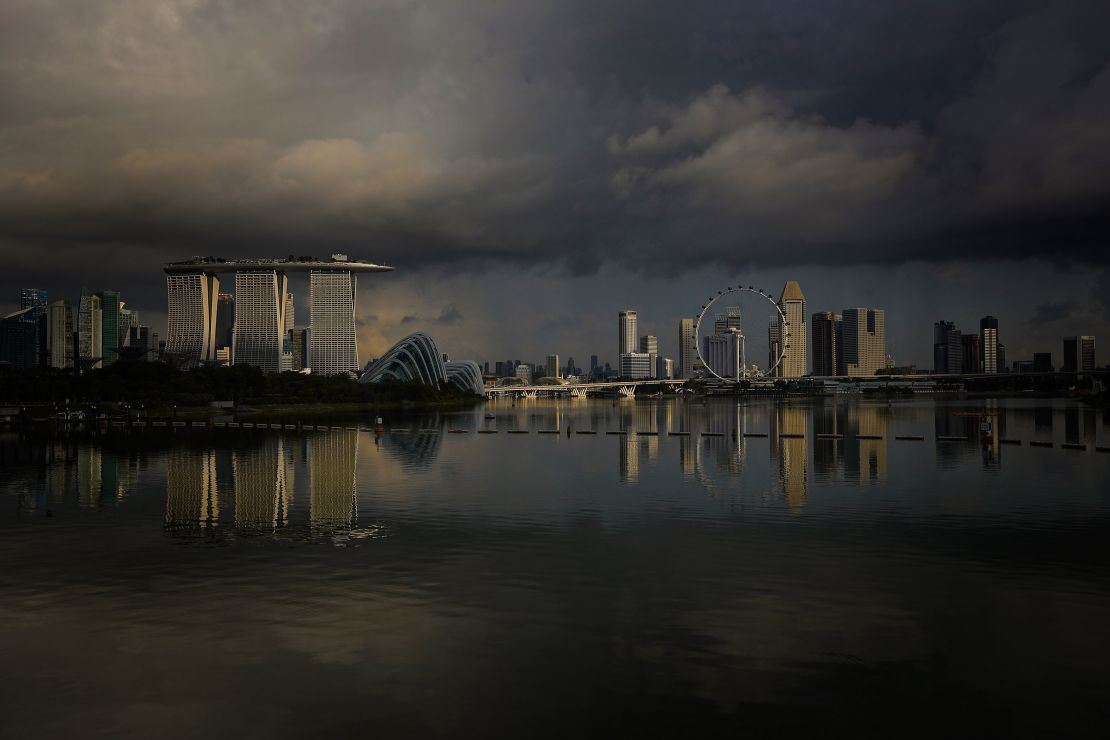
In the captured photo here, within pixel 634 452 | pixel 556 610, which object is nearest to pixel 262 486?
pixel 556 610

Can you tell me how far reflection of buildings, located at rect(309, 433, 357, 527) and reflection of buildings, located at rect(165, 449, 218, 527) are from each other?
3841 mm

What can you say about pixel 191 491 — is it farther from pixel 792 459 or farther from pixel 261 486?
pixel 792 459

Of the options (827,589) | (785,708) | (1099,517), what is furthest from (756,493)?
(785,708)

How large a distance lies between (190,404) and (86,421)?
94.0 feet

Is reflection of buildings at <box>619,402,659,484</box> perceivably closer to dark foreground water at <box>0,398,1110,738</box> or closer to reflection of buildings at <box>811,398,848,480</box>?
dark foreground water at <box>0,398,1110,738</box>

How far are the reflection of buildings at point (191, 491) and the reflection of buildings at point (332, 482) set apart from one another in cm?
384

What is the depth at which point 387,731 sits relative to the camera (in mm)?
12930

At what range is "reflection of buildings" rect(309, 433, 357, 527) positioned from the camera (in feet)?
104

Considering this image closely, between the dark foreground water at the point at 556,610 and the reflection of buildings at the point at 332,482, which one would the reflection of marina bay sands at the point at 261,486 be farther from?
the dark foreground water at the point at 556,610

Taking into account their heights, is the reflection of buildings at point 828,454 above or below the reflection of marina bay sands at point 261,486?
below

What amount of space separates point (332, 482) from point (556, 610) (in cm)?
2586

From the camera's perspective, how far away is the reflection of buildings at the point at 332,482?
31.7m

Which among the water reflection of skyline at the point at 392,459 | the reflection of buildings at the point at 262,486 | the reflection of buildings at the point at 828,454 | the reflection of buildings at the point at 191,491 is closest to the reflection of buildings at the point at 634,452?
the water reflection of skyline at the point at 392,459

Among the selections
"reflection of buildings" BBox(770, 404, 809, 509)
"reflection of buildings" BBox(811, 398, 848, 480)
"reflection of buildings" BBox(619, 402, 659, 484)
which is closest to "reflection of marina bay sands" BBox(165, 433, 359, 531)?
"reflection of buildings" BBox(619, 402, 659, 484)
